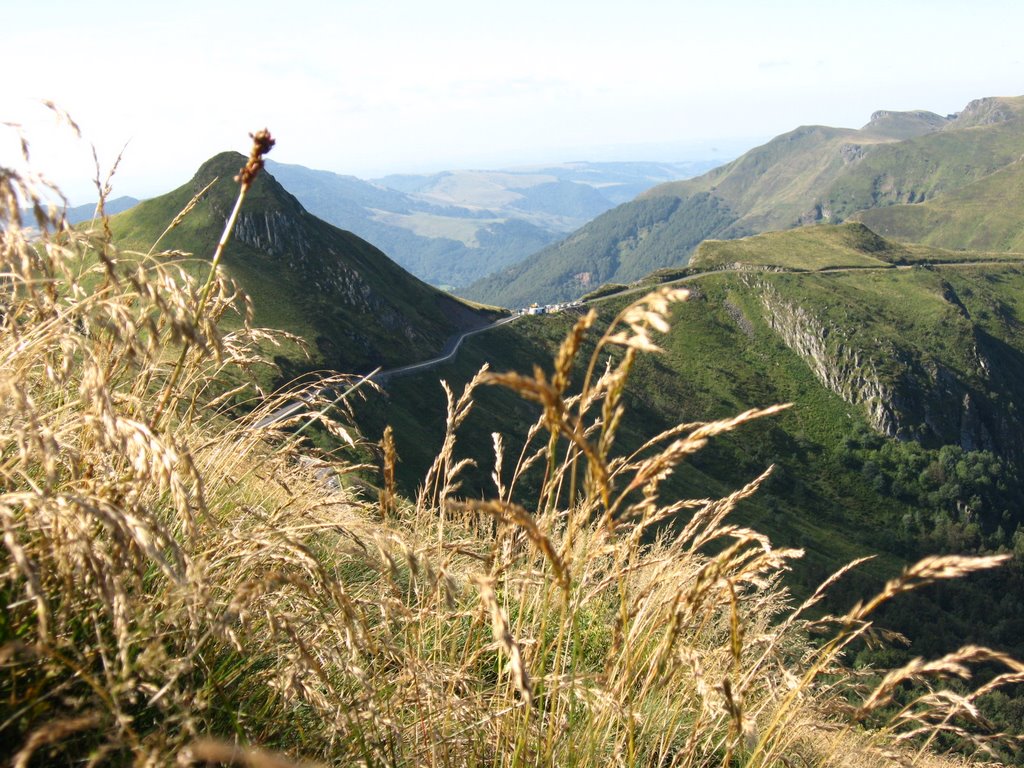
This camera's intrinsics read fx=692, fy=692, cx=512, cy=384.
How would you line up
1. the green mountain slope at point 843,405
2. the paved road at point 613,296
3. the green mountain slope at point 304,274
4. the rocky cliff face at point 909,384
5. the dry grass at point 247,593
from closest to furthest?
the dry grass at point 247,593 → the green mountain slope at point 843,405 → the paved road at point 613,296 → the green mountain slope at point 304,274 → the rocky cliff face at point 909,384

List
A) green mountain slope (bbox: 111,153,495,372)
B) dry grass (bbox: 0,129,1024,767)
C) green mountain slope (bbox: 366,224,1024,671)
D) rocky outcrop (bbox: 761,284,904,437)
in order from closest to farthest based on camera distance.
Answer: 1. dry grass (bbox: 0,129,1024,767)
2. green mountain slope (bbox: 366,224,1024,671)
3. green mountain slope (bbox: 111,153,495,372)
4. rocky outcrop (bbox: 761,284,904,437)

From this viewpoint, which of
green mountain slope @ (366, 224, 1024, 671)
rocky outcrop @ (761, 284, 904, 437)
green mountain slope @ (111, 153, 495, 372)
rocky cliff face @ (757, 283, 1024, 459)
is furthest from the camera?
rocky cliff face @ (757, 283, 1024, 459)

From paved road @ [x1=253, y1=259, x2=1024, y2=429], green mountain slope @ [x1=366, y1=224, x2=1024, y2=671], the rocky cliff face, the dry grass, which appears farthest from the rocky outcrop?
the dry grass

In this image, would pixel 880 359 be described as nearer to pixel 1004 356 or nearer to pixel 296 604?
pixel 1004 356

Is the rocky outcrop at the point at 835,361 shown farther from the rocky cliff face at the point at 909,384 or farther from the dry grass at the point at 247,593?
the dry grass at the point at 247,593

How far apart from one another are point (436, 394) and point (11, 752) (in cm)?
6311

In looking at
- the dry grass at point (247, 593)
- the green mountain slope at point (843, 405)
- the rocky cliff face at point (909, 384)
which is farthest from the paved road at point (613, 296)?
the dry grass at point (247, 593)

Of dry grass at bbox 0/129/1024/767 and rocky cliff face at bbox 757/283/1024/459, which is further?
rocky cliff face at bbox 757/283/1024/459

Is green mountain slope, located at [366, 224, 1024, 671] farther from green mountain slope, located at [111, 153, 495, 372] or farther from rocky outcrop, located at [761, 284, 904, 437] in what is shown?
green mountain slope, located at [111, 153, 495, 372]

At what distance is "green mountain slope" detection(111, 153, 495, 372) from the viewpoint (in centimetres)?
6712

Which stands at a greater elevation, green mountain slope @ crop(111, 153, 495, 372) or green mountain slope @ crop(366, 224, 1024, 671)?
green mountain slope @ crop(111, 153, 495, 372)

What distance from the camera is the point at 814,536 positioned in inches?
2756

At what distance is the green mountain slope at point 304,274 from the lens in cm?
6712

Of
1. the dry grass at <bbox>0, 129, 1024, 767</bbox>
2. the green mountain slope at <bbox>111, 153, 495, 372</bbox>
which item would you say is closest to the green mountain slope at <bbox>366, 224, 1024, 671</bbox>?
the green mountain slope at <bbox>111, 153, 495, 372</bbox>
